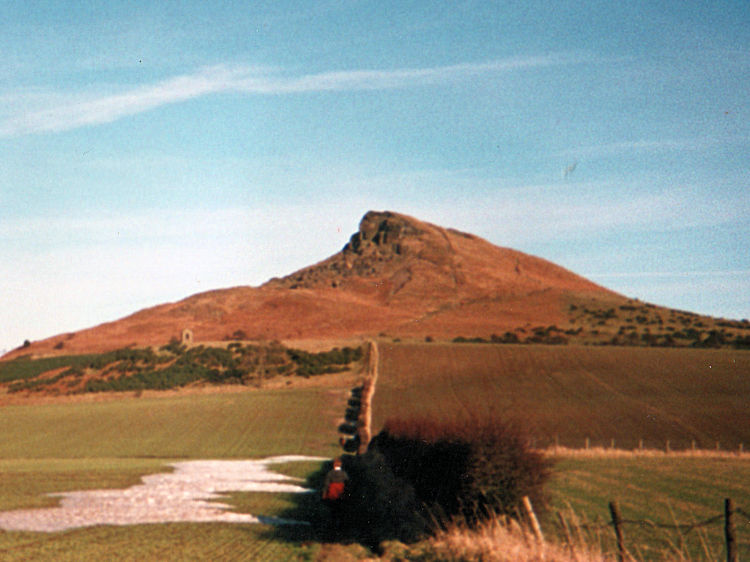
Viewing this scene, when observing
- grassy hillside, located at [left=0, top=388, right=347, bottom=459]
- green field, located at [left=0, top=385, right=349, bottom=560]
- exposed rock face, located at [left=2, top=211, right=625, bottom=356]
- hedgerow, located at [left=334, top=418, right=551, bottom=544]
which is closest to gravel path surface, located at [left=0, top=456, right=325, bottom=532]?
green field, located at [left=0, top=385, right=349, bottom=560]

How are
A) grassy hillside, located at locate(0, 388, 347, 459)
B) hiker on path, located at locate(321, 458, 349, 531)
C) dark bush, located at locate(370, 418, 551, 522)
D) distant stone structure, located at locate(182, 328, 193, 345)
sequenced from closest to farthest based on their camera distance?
dark bush, located at locate(370, 418, 551, 522) → hiker on path, located at locate(321, 458, 349, 531) → grassy hillside, located at locate(0, 388, 347, 459) → distant stone structure, located at locate(182, 328, 193, 345)

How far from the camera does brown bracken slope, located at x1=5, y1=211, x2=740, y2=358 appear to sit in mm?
105688

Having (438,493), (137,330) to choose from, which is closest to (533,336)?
(137,330)

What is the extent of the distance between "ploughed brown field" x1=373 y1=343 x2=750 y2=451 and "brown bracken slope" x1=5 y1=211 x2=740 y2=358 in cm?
2686

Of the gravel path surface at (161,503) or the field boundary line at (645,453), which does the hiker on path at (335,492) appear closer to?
the gravel path surface at (161,503)

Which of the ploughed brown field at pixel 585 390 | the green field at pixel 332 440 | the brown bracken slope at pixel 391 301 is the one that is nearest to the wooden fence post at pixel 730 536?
the green field at pixel 332 440

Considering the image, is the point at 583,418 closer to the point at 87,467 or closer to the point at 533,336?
the point at 87,467

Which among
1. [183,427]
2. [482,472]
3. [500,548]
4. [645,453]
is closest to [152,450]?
[183,427]

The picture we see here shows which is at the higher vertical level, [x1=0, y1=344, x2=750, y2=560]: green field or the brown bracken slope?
the brown bracken slope

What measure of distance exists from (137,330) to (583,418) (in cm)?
9045

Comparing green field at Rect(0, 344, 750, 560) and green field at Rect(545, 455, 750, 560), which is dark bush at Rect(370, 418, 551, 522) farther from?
green field at Rect(545, 455, 750, 560)

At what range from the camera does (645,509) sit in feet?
72.8

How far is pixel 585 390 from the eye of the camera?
55.6 m

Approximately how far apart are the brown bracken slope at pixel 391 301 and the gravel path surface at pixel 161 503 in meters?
61.6
